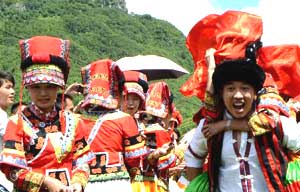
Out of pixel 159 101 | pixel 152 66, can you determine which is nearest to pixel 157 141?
pixel 159 101

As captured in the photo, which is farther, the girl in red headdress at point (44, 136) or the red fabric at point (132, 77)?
the red fabric at point (132, 77)

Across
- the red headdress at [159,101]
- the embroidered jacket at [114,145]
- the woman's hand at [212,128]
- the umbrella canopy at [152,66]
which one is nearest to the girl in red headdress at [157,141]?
the red headdress at [159,101]

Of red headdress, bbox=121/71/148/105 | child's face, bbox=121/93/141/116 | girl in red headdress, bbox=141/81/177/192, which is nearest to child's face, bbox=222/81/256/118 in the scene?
girl in red headdress, bbox=141/81/177/192

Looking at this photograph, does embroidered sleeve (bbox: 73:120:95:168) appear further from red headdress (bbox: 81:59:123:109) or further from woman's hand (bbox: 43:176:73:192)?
red headdress (bbox: 81:59:123:109)

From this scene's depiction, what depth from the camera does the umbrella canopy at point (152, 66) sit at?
29.9 ft

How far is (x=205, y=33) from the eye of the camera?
4.50 meters

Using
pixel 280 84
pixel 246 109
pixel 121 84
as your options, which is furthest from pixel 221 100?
pixel 121 84

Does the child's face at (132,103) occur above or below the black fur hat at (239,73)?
above

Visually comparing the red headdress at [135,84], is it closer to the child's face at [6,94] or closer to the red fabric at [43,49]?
the child's face at [6,94]

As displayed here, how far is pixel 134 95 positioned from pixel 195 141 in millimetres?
2533

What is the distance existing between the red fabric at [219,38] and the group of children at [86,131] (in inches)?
34.3

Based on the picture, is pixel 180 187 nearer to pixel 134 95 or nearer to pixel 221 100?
pixel 134 95

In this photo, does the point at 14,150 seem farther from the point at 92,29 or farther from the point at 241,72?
the point at 92,29

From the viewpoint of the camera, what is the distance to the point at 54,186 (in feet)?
14.5
